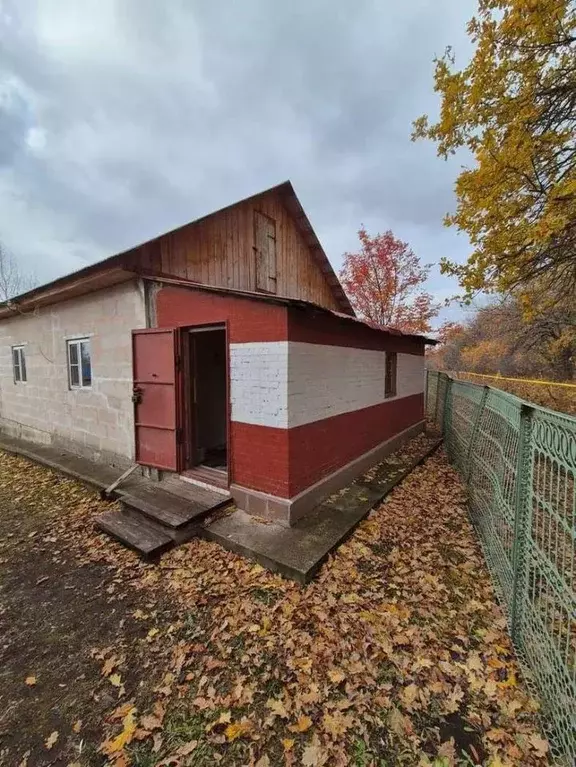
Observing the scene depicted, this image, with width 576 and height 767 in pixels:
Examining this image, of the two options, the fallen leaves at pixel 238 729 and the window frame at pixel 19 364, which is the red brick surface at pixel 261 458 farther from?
the window frame at pixel 19 364

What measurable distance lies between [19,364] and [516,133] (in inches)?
511

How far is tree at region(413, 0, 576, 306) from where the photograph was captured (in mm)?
5164

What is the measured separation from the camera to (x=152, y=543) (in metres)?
3.84

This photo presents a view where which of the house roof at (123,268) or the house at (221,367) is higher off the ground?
the house roof at (123,268)

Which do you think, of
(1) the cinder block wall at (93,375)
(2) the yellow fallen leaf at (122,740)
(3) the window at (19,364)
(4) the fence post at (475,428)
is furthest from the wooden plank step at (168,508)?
(3) the window at (19,364)

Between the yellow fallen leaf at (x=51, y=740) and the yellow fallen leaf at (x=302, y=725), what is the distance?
1.49 m

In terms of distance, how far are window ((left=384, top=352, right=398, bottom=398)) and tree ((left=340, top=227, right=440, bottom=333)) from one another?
815cm

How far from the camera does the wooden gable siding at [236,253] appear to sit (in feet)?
19.4

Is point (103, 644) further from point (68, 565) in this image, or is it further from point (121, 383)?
point (121, 383)

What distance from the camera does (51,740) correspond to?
1996mm

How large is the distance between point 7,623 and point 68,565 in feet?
2.71

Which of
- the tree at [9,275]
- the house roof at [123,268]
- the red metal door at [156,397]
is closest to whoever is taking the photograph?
the house roof at [123,268]

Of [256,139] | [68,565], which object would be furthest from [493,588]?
[256,139]

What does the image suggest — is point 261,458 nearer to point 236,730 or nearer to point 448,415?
point 236,730
